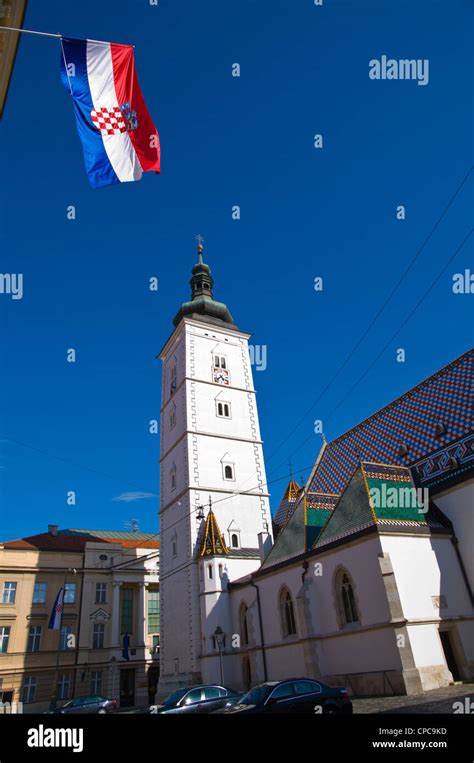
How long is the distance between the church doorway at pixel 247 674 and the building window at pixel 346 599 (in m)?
9.25

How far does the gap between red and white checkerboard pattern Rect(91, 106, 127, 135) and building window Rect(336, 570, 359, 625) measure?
1807 cm

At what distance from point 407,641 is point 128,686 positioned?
3156cm

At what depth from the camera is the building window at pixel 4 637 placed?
36125 mm

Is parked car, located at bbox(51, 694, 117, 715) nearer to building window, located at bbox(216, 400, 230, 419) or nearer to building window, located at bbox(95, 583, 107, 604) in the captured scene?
building window, located at bbox(95, 583, 107, 604)

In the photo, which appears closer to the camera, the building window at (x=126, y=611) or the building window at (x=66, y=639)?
the building window at (x=66, y=639)

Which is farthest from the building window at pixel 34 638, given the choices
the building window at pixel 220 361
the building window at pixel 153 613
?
the building window at pixel 220 361

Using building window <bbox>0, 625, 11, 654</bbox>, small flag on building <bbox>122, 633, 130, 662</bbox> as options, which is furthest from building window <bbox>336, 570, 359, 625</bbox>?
building window <bbox>0, 625, 11, 654</bbox>

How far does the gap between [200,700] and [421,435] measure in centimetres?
1661

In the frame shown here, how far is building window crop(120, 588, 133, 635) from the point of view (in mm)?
42000

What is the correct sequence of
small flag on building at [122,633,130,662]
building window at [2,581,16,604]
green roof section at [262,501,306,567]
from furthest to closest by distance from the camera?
small flag on building at [122,633,130,662] → building window at [2,581,16,604] → green roof section at [262,501,306,567]

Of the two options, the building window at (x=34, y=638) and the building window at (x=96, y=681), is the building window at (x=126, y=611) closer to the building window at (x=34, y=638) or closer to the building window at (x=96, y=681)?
the building window at (x=96, y=681)

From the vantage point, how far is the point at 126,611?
42938mm

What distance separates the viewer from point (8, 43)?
476 inches

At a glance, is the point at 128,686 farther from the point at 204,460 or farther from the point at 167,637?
the point at 204,460
